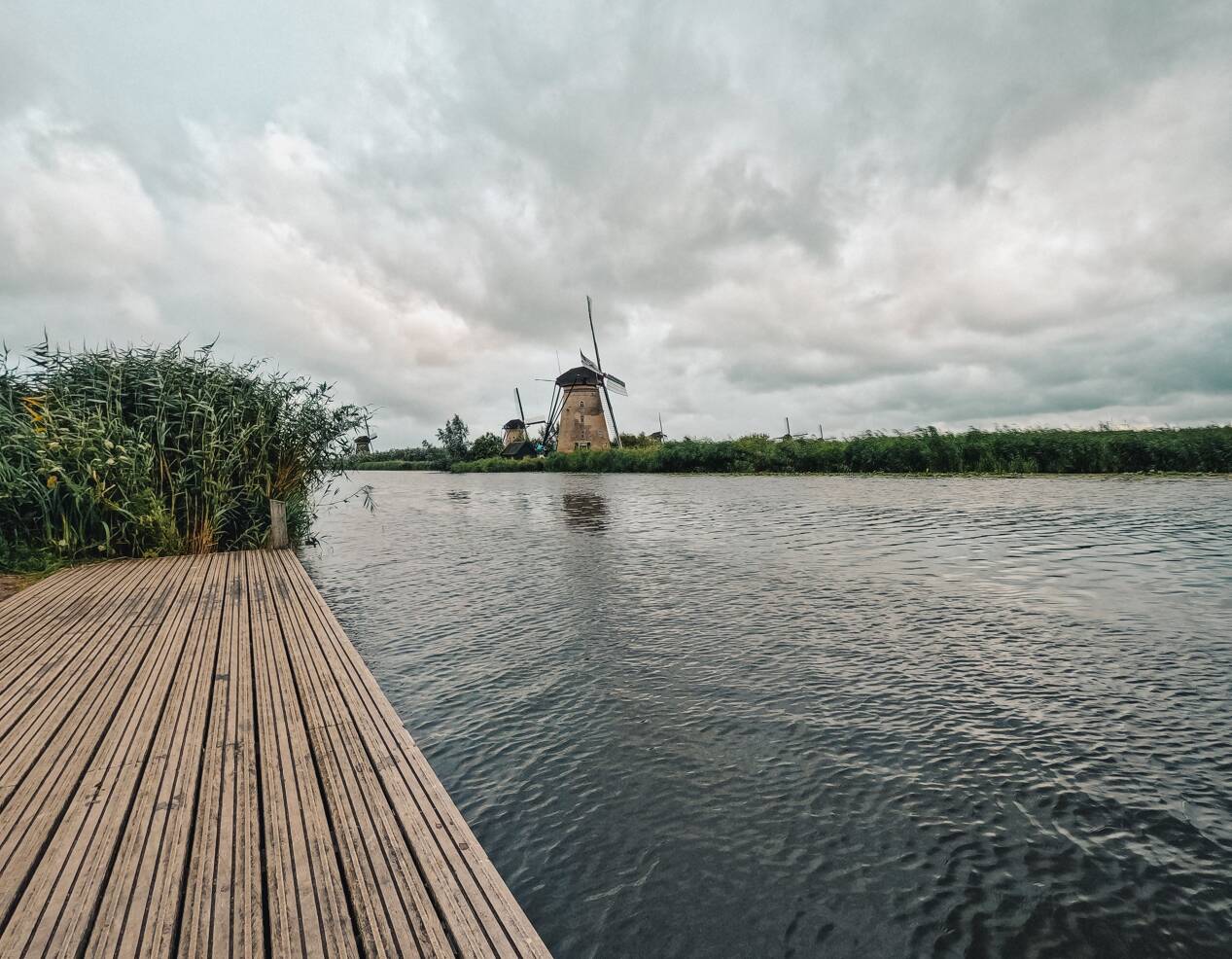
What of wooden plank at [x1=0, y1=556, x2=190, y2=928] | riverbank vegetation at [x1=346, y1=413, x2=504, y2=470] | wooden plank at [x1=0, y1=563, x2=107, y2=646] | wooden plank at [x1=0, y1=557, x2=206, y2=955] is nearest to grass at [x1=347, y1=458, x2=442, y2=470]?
riverbank vegetation at [x1=346, y1=413, x2=504, y2=470]

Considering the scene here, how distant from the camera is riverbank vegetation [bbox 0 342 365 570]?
8.60 metres

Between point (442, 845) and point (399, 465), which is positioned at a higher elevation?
point (399, 465)

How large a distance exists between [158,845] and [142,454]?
29.6 ft

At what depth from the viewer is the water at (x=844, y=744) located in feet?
8.86

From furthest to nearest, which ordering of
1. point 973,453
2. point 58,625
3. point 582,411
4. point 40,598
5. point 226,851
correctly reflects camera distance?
point 582,411 < point 973,453 < point 40,598 < point 58,625 < point 226,851

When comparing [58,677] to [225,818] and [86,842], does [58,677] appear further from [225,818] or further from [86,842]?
[225,818]

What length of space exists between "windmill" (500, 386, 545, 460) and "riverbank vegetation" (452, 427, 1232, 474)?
33596 mm

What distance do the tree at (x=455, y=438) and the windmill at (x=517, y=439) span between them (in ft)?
26.4

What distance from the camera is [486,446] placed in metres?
85.4

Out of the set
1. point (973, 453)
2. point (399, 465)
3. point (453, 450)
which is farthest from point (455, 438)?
point (973, 453)

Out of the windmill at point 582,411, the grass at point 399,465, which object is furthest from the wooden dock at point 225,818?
the grass at point 399,465

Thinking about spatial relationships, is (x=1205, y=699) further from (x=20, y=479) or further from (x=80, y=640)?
(x=20, y=479)

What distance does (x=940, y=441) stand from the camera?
96.9 ft

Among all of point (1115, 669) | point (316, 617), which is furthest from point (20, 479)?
point (1115, 669)
